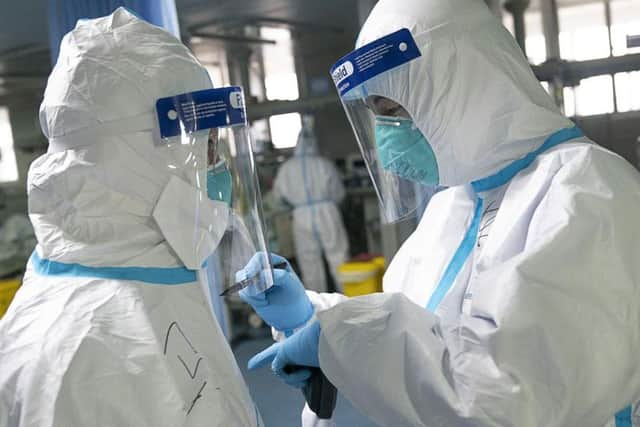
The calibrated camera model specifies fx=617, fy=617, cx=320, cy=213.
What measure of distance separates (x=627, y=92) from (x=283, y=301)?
2860 mm

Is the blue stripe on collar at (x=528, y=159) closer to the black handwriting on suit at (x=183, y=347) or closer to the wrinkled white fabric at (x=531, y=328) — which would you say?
the wrinkled white fabric at (x=531, y=328)

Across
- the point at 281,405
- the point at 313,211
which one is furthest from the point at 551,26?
the point at 281,405

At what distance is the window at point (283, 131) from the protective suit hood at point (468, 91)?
437 centimetres

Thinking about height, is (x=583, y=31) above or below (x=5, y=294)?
above

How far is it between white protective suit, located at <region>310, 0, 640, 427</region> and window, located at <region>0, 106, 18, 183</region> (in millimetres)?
5083

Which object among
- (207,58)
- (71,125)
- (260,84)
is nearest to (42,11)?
(207,58)

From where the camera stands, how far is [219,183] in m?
1.19

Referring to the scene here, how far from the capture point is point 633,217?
0.94 m

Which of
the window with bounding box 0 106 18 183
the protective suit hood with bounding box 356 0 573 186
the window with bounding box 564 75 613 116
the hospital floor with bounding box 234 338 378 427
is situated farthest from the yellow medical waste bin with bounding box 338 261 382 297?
the window with bounding box 0 106 18 183

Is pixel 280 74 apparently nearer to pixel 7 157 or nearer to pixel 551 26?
pixel 7 157

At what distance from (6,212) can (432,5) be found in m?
5.04

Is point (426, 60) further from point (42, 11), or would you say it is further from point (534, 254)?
point (42, 11)

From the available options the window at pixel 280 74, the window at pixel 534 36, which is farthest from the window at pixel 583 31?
the window at pixel 280 74

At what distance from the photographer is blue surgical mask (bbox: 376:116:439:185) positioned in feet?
4.14
